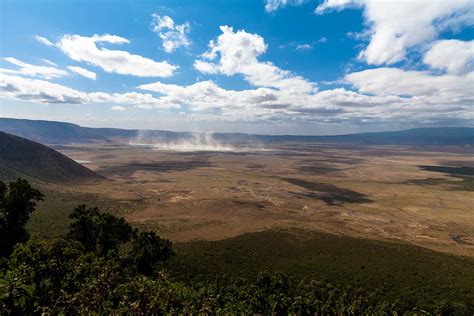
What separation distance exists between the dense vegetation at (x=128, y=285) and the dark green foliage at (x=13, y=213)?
0.32 ft

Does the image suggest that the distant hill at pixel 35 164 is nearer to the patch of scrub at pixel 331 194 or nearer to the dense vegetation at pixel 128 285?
the dense vegetation at pixel 128 285

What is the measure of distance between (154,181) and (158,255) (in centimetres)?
10562

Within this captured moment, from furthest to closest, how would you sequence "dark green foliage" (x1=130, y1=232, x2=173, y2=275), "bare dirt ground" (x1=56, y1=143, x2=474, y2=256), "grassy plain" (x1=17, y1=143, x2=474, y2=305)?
"bare dirt ground" (x1=56, y1=143, x2=474, y2=256) < "grassy plain" (x1=17, y1=143, x2=474, y2=305) < "dark green foliage" (x1=130, y1=232, x2=173, y2=275)

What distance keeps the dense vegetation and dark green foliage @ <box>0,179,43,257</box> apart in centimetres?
10

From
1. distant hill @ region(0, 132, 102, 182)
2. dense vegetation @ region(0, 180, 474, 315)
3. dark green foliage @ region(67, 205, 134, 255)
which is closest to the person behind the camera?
dense vegetation @ region(0, 180, 474, 315)

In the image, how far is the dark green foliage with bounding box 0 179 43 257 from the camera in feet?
112

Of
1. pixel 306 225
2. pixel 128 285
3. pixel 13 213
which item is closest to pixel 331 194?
pixel 306 225

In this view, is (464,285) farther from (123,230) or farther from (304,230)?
(123,230)

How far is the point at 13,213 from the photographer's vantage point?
3478 cm

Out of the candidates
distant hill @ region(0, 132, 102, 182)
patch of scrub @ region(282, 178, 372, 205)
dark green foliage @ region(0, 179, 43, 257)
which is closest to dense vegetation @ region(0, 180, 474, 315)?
dark green foliage @ region(0, 179, 43, 257)

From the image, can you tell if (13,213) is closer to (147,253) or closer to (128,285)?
(147,253)

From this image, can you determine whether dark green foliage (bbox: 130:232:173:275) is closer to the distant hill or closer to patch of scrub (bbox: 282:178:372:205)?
patch of scrub (bbox: 282:178:372:205)

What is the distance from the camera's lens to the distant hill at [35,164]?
117375mm

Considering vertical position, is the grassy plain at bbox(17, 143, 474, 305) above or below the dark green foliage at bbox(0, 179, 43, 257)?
below
